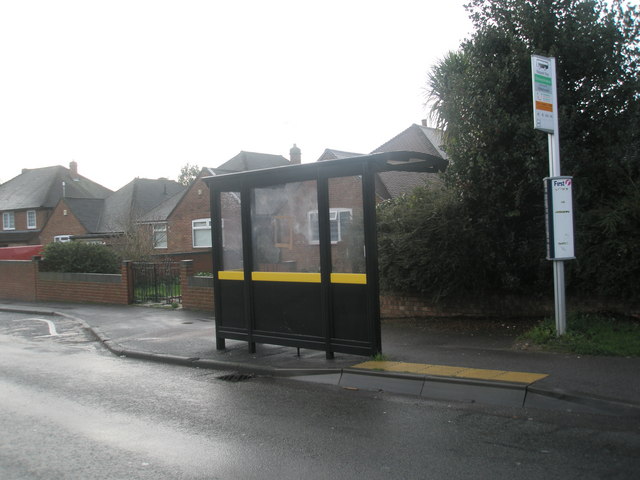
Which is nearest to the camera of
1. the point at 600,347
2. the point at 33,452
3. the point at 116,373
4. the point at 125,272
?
the point at 33,452

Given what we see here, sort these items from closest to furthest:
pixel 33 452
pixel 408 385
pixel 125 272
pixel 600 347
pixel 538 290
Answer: pixel 33 452 < pixel 408 385 < pixel 600 347 < pixel 538 290 < pixel 125 272

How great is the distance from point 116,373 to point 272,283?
9.27 ft

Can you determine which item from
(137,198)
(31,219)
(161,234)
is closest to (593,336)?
(161,234)

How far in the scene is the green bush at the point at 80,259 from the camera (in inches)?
853

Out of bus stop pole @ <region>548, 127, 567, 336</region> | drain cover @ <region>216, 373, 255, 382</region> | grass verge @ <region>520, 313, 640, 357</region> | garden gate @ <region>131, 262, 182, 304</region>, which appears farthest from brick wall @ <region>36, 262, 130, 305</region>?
bus stop pole @ <region>548, 127, 567, 336</region>

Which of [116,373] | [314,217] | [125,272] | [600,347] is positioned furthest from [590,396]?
[125,272]

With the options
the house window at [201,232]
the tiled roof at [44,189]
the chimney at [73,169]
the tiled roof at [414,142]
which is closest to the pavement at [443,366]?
the tiled roof at [414,142]

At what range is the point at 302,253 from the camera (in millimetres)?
9172

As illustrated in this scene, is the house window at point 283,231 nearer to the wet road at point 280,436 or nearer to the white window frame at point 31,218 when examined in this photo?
the wet road at point 280,436

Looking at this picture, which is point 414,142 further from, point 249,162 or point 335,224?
point 335,224

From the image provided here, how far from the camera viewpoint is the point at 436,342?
970 cm

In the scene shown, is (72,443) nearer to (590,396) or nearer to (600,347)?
(590,396)

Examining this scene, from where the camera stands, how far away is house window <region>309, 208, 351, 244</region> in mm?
8773

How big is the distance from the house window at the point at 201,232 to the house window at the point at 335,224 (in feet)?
84.8
